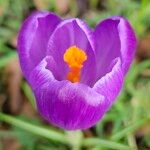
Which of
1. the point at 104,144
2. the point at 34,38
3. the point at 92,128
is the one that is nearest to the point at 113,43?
the point at 34,38

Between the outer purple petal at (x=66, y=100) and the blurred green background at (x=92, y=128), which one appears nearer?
the outer purple petal at (x=66, y=100)

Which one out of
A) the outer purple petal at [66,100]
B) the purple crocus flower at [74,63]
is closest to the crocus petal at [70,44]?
the purple crocus flower at [74,63]

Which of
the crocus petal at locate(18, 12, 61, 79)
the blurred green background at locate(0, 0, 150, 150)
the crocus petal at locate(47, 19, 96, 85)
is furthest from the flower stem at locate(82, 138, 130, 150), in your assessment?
the crocus petal at locate(18, 12, 61, 79)

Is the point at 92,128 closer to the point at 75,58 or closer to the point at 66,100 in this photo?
the point at 75,58

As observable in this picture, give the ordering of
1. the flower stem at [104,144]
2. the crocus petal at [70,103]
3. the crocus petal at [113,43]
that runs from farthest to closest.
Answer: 1. the flower stem at [104,144]
2. the crocus petal at [113,43]
3. the crocus petal at [70,103]

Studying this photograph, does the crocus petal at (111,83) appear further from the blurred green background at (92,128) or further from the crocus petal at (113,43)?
the blurred green background at (92,128)

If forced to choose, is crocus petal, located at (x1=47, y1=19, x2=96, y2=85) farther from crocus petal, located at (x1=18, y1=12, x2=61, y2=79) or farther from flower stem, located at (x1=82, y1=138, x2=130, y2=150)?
flower stem, located at (x1=82, y1=138, x2=130, y2=150)
